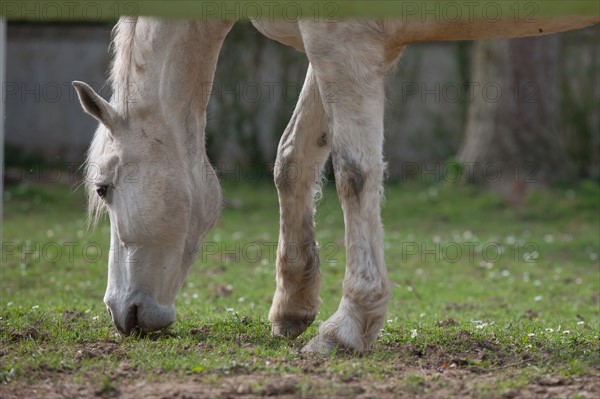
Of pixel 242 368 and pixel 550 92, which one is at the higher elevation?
pixel 550 92

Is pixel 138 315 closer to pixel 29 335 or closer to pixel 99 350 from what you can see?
pixel 99 350

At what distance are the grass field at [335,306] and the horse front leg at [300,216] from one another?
0.70 feet

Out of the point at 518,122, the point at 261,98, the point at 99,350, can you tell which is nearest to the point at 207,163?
the point at 99,350

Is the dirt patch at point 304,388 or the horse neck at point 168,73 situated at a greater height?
the horse neck at point 168,73

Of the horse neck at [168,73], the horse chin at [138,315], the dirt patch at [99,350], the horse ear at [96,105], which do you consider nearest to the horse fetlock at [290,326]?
the horse chin at [138,315]

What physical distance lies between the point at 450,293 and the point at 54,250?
411 centimetres

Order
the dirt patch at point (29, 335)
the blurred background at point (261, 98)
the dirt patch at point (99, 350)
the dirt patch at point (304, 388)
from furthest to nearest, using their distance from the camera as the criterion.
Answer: the blurred background at point (261, 98) < the dirt patch at point (29, 335) < the dirt patch at point (99, 350) < the dirt patch at point (304, 388)

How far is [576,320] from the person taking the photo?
19.9ft

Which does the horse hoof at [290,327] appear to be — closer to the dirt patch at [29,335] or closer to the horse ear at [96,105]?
the dirt patch at [29,335]

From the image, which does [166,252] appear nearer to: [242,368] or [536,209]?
[242,368]

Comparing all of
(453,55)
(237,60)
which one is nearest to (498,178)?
(453,55)

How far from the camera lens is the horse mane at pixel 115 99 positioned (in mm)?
4539

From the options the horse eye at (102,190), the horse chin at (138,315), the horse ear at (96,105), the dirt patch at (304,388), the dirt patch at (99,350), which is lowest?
the dirt patch at (99,350)

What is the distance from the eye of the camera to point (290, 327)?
4.80 meters
